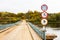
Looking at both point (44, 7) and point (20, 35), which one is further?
point (20, 35)

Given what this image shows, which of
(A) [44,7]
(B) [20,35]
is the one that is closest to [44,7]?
(A) [44,7]

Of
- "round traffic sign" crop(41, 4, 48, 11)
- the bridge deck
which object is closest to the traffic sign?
"round traffic sign" crop(41, 4, 48, 11)

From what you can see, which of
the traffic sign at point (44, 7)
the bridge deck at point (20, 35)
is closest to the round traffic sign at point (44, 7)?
the traffic sign at point (44, 7)

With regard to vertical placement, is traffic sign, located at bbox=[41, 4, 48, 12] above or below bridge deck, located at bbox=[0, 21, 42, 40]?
above

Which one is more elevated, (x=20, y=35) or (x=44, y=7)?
(x=44, y=7)

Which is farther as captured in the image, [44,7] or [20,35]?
[20,35]

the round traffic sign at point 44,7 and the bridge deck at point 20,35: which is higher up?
the round traffic sign at point 44,7

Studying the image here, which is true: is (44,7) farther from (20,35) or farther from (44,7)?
(20,35)

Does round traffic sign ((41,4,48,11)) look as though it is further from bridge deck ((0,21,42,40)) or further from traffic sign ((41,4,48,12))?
bridge deck ((0,21,42,40))

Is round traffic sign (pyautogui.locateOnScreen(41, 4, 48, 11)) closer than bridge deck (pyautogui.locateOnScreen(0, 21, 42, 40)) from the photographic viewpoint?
Yes

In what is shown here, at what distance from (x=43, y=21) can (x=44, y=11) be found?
1.68 ft

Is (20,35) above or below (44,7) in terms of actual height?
below

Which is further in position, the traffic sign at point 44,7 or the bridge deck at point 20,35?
the bridge deck at point 20,35

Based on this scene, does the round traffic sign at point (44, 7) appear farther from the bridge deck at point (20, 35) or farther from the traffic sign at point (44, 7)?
the bridge deck at point (20, 35)
